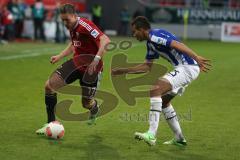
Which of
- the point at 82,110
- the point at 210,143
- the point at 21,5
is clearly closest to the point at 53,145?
the point at 210,143

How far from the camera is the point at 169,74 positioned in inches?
372

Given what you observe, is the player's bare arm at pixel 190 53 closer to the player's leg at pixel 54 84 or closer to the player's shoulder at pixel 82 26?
the player's shoulder at pixel 82 26

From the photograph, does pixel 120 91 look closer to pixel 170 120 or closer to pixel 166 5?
pixel 170 120

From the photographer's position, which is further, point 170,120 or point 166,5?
point 166,5

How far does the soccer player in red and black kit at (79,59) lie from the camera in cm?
1008

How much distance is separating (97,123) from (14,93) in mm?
4310

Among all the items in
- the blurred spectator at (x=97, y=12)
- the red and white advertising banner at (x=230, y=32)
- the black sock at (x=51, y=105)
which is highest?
the black sock at (x=51, y=105)

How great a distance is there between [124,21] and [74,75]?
32210mm

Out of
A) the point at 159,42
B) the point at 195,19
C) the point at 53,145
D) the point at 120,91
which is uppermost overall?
the point at 159,42

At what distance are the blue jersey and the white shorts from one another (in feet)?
0.25

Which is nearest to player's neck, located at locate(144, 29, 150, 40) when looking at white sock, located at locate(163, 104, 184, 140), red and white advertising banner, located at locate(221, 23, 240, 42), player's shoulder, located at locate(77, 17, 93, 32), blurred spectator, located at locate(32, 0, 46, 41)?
white sock, located at locate(163, 104, 184, 140)

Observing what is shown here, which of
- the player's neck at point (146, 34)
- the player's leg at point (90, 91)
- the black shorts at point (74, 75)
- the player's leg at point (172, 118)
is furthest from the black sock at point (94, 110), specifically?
the player's neck at point (146, 34)

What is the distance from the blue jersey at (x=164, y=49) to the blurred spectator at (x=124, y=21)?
33374 millimetres

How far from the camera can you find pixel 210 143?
388 inches
